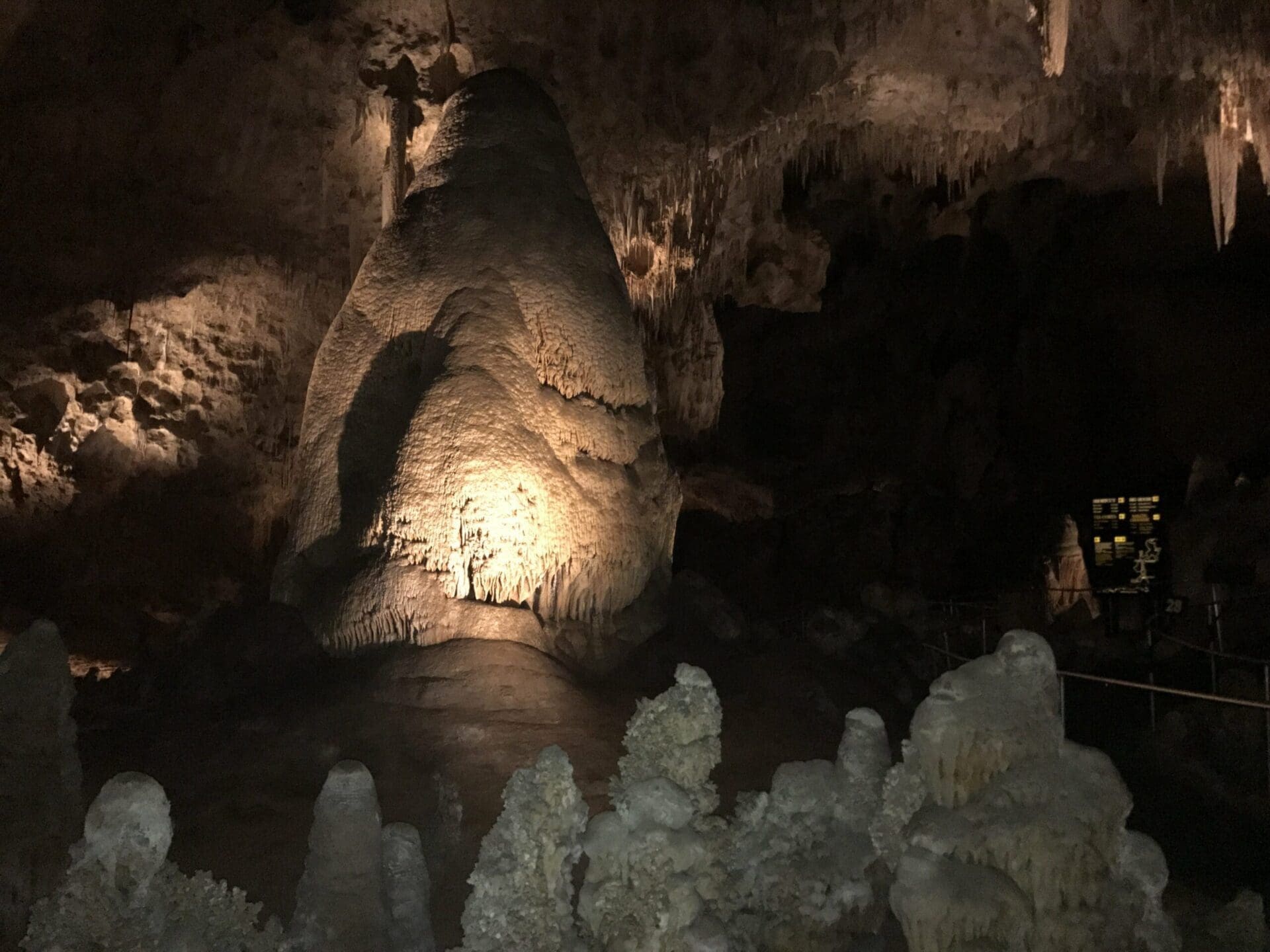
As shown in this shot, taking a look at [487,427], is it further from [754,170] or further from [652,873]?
[754,170]

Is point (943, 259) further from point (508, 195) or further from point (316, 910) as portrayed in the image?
point (316, 910)

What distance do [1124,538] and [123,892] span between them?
23.2m

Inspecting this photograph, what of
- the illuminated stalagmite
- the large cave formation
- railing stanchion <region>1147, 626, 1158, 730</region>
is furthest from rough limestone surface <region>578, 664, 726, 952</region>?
railing stanchion <region>1147, 626, 1158, 730</region>

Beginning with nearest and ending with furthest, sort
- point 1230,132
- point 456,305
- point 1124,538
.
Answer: point 456,305, point 1230,132, point 1124,538

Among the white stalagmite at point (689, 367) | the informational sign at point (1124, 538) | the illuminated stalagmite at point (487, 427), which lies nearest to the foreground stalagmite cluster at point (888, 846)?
the illuminated stalagmite at point (487, 427)

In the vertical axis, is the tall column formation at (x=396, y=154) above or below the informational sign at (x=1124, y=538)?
above

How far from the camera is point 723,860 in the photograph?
431 centimetres

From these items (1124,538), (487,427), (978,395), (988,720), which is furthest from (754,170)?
(1124,538)

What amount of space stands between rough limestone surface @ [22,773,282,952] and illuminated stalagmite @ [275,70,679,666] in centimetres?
412

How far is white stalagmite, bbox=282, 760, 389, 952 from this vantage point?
13.1ft

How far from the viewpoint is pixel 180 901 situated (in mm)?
3734

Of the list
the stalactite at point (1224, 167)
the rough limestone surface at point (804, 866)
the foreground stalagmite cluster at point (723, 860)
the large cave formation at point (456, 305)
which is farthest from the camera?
the stalactite at point (1224, 167)

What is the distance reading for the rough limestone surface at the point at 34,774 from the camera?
459 cm

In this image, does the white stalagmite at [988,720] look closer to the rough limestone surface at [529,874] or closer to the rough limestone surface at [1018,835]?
the rough limestone surface at [1018,835]
